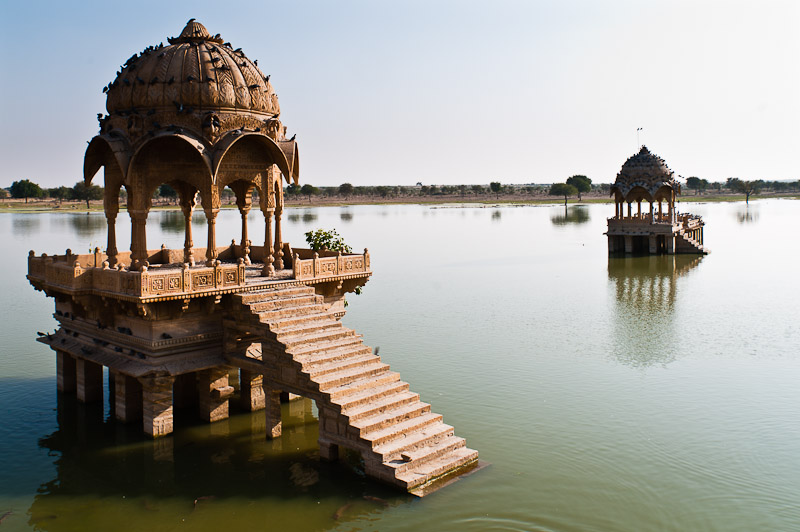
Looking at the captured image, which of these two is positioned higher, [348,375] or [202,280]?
[202,280]

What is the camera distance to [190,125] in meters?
16.9

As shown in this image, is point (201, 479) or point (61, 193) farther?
point (61, 193)

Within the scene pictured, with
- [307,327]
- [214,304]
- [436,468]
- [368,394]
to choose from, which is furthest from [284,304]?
[436,468]

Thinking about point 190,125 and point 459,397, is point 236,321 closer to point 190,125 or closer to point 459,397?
point 190,125

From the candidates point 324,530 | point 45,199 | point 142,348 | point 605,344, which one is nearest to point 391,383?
point 324,530

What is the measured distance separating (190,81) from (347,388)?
8.34 metres

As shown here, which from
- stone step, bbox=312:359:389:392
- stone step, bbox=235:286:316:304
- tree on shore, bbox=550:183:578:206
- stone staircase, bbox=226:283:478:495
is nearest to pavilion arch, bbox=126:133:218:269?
stone step, bbox=235:286:316:304

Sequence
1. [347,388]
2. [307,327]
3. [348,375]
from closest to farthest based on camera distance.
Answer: [347,388] → [348,375] → [307,327]

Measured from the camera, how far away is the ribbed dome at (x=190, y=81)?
1697 cm

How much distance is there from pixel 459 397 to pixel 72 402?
965cm

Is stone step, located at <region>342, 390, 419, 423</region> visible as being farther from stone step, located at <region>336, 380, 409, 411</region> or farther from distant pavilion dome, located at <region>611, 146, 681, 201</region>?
distant pavilion dome, located at <region>611, 146, 681, 201</region>

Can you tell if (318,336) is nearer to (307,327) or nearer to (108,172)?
(307,327)

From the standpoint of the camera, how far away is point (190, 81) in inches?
666

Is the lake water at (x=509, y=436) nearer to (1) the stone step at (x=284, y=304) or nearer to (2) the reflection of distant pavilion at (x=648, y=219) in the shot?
(1) the stone step at (x=284, y=304)
